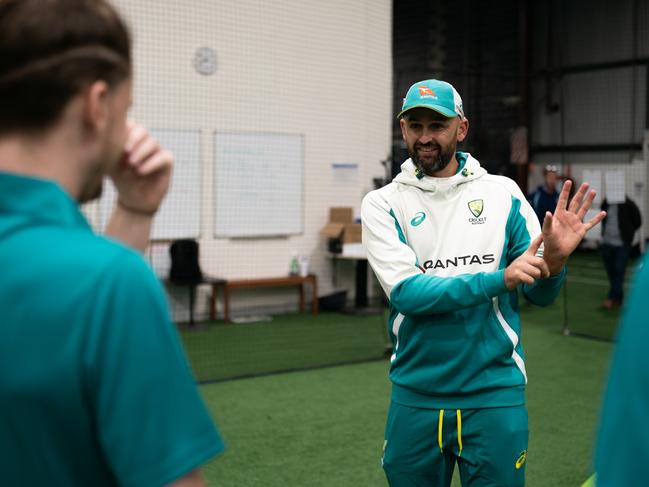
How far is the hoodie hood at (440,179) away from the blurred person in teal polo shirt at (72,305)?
173cm

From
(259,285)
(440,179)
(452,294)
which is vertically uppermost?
(440,179)

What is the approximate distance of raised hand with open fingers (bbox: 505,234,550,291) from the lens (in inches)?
87.0

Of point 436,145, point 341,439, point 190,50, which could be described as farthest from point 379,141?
point 436,145

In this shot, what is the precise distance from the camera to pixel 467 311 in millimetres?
2445

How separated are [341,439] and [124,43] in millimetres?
4196

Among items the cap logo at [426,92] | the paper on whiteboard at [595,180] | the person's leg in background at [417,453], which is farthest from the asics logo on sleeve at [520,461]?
the paper on whiteboard at [595,180]

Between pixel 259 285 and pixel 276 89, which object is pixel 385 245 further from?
pixel 276 89

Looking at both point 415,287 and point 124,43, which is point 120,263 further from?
point 415,287

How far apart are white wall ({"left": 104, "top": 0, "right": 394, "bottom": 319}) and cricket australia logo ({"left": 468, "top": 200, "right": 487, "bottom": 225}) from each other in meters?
6.18

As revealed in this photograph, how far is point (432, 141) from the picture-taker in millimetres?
2580

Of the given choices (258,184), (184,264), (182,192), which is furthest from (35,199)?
(258,184)

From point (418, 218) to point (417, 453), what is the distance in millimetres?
729

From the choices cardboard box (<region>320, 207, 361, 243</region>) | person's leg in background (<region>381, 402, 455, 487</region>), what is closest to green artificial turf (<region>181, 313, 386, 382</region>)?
cardboard box (<region>320, 207, 361, 243</region>)

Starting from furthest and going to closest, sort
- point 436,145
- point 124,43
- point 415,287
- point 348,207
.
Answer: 1. point 348,207
2. point 436,145
3. point 415,287
4. point 124,43
